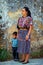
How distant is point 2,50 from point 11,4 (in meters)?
1.28

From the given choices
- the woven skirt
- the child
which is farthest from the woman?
the child

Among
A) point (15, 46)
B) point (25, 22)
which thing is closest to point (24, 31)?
point (25, 22)

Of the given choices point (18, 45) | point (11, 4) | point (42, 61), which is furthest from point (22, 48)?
point (11, 4)

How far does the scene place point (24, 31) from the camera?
7844 millimetres

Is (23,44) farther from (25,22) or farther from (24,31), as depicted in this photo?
(25,22)

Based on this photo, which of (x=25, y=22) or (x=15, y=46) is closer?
(x=25, y=22)

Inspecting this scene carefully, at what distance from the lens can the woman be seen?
306 inches

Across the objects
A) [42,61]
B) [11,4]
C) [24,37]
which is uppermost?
[11,4]

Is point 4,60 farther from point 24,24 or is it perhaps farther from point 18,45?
point 24,24

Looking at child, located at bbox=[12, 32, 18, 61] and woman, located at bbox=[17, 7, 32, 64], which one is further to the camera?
child, located at bbox=[12, 32, 18, 61]

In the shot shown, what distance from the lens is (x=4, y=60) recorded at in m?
8.23

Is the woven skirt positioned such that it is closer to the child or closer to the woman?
the woman

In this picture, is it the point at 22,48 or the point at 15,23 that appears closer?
the point at 22,48

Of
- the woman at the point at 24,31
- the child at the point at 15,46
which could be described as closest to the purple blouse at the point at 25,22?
the woman at the point at 24,31
